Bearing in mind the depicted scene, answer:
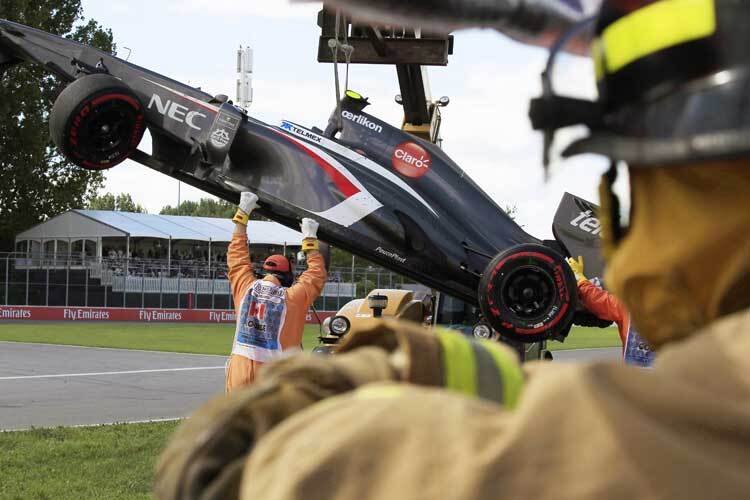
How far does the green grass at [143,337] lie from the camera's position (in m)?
25.4

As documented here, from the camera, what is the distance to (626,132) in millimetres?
1107

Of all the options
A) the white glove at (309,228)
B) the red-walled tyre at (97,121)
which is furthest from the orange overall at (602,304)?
the red-walled tyre at (97,121)

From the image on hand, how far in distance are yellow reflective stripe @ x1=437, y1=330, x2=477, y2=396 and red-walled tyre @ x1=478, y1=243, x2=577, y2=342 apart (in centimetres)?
803

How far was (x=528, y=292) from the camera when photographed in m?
9.09

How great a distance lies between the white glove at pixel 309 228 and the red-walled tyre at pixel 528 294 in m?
1.66

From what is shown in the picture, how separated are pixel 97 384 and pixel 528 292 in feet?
29.0

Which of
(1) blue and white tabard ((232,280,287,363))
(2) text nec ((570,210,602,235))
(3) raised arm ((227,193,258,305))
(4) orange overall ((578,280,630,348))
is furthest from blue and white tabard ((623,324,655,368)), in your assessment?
(3) raised arm ((227,193,258,305))

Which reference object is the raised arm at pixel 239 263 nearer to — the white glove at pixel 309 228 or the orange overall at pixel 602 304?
the white glove at pixel 309 228

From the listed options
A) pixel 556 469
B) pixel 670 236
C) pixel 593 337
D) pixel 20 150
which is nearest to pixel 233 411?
pixel 556 469

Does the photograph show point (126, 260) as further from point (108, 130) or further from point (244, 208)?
point (244, 208)

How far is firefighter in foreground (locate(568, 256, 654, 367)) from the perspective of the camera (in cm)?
828

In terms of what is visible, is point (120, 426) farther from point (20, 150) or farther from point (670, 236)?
point (20, 150)

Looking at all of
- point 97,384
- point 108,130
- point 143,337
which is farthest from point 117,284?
point 108,130

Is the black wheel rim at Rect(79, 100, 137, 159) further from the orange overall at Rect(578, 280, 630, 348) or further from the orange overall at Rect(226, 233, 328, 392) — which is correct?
A: the orange overall at Rect(578, 280, 630, 348)
